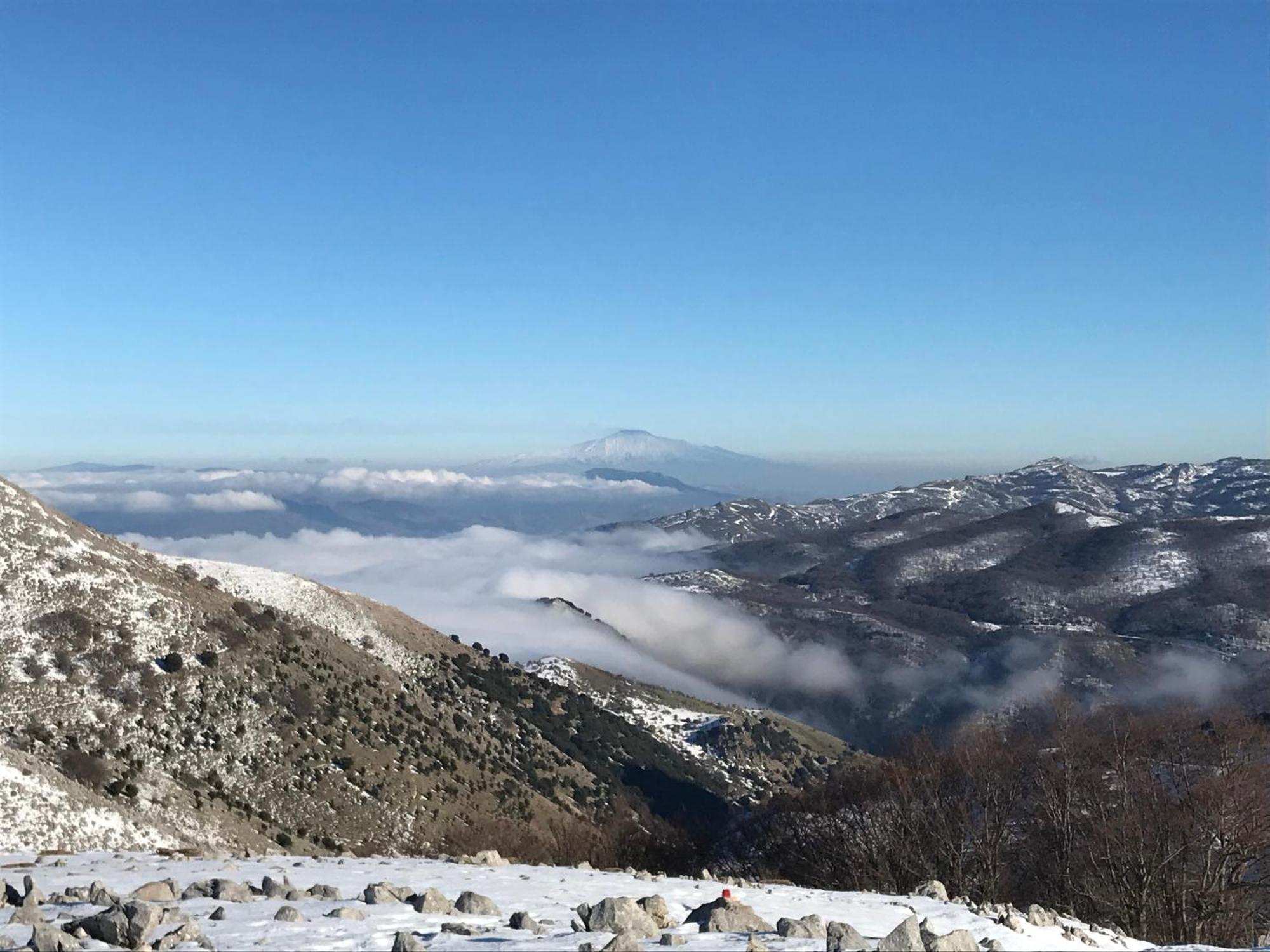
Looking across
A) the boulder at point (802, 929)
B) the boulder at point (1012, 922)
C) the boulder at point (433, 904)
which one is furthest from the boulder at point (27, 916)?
the boulder at point (1012, 922)

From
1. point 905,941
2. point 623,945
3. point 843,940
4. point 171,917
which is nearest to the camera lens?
point 623,945

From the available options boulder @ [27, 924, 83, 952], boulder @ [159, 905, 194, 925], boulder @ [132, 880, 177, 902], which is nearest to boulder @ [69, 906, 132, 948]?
boulder @ [27, 924, 83, 952]

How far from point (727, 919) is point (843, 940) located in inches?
107

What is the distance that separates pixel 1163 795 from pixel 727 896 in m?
28.0

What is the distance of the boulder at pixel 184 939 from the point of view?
13930 mm

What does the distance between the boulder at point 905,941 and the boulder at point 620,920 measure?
3.81 metres

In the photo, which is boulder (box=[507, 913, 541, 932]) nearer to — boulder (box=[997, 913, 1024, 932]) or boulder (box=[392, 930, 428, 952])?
boulder (box=[392, 930, 428, 952])

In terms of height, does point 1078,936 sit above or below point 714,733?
above

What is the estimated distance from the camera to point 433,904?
17359mm

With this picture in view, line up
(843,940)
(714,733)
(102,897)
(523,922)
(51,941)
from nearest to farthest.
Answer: (51,941) < (843,940) < (523,922) < (102,897) < (714,733)

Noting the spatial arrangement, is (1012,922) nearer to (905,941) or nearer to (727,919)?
(905,941)

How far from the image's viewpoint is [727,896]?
19.3 metres

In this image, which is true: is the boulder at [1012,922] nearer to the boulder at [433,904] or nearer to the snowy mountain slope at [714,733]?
the boulder at [433,904]

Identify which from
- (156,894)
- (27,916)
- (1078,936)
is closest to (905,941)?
(1078,936)
